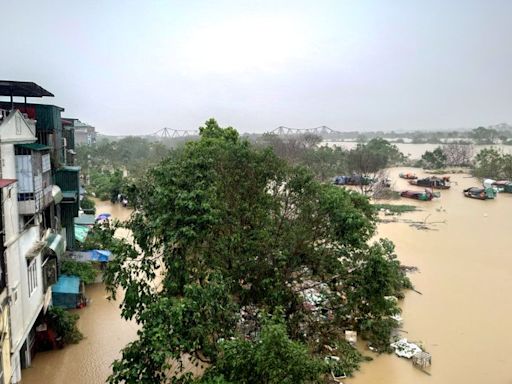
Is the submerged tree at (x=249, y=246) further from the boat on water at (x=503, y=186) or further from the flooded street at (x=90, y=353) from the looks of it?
the boat on water at (x=503, y=186)

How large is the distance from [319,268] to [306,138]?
140 feet

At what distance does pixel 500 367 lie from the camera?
1016 cm

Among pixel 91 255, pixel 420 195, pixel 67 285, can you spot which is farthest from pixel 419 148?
pixel 67 285

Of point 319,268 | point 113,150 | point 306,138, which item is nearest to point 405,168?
point 306,138

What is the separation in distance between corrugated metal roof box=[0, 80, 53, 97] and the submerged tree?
12.1 ft

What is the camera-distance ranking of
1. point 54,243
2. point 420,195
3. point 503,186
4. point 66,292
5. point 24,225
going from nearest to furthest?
point 24,225 → point 54,243 → point 66,292 → point 420,195 → point 503,186

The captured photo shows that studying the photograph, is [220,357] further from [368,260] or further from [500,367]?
[500,367]

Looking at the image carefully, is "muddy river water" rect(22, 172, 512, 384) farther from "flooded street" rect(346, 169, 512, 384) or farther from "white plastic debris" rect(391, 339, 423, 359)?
"white plastic debris" rect(391, 339, 423, 359)

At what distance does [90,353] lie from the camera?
1042cm

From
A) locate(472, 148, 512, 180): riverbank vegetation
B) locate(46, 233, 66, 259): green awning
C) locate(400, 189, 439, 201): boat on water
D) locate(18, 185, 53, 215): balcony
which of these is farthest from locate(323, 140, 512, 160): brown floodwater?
locate(18, 185, 53, 215): balcony

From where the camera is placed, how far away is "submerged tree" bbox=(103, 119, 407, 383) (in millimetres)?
6699

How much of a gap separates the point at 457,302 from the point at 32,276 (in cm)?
1188

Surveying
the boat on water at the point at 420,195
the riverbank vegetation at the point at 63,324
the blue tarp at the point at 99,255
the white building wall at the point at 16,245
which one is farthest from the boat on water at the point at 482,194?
the white building wall at the point at 16,245

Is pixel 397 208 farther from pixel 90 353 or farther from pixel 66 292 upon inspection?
pixel 90 353
